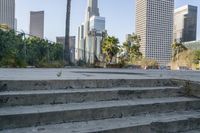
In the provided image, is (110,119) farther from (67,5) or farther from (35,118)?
(67,5)

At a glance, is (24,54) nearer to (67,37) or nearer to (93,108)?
(67,37)

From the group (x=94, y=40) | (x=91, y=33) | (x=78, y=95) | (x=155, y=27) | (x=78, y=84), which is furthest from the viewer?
(x=155, y=27)

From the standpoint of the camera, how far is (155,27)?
385 ft

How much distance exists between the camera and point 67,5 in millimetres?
21531

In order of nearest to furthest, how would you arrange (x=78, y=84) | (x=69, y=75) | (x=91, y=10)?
(x=78, y=84), (x=69, y=75), (x=91, y=10)

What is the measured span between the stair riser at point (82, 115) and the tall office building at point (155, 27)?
360 feet

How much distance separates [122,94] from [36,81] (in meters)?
1.11

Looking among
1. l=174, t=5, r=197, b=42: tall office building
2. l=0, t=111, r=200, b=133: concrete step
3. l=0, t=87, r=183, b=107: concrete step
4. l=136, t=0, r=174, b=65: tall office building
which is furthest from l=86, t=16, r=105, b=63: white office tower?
l=174, t=5, r=197, b=42: tall office building

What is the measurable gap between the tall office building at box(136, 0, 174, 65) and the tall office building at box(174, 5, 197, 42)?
10.8 meters

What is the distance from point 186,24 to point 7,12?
71844 millimetres

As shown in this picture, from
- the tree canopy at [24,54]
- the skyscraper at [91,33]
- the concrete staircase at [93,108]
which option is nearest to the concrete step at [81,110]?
the concrete staircase at [93,108]

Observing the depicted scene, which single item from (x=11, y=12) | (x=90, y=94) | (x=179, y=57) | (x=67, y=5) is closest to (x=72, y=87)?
(x=90, y=94)

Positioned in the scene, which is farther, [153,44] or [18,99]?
[153,44]

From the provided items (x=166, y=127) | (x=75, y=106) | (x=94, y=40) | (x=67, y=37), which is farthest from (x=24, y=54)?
(x=94, y=40)
